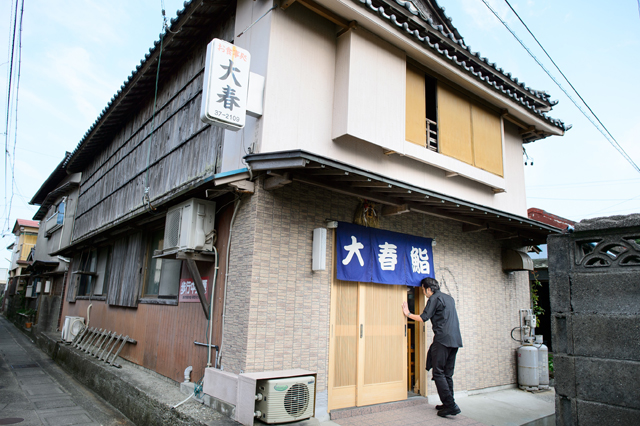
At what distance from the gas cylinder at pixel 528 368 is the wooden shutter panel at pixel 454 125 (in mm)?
5001

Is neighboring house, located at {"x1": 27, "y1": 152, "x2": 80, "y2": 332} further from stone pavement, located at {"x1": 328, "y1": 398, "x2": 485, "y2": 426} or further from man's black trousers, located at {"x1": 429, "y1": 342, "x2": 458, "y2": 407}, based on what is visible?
man's black trousers, located at {"x1": 429, "y1": 342, "x2": 458, "y2": 407}

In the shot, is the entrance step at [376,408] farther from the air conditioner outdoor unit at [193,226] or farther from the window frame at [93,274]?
the window frame at [93,274]

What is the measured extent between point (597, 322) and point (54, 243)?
76.6 ft

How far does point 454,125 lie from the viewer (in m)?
9.23

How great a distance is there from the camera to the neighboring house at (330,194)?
654cm

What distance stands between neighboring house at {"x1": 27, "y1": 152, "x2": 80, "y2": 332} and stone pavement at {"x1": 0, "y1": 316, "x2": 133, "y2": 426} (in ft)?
17.3

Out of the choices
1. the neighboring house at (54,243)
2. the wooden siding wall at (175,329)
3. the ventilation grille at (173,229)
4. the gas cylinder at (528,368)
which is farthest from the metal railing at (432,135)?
the neighboring house at (54,243)

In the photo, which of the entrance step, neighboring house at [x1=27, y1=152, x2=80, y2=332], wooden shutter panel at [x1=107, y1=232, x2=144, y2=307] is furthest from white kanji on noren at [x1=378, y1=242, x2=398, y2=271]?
neighboring house at [x1=27, y1=152, x2=80, y2=332]

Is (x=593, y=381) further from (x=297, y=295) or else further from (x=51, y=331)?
(x=51, y=331)

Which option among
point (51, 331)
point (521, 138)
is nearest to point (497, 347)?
point (521, 138)

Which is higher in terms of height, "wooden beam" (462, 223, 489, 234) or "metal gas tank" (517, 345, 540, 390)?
"wooden beam" (462, 223, 489, 234)

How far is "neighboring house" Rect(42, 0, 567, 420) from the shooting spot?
6.54 m

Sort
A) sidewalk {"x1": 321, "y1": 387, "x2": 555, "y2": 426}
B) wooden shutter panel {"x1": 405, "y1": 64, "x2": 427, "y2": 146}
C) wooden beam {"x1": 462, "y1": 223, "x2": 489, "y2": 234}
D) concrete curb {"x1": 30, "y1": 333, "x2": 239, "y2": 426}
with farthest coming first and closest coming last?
wooden beam {"x1": 462, "y1": 223, "x2": 489, "y2": 234}, wooden shutter panel {"x1": 405, "y1": 64, "x2": 427, "y2": 146}, sidewalk {"x1": 321, "y1": 387, "x2": 555, "y2": 426}, concrete curb {"x1": 30, "y1": 333, "x2": 239, "y2": 426}

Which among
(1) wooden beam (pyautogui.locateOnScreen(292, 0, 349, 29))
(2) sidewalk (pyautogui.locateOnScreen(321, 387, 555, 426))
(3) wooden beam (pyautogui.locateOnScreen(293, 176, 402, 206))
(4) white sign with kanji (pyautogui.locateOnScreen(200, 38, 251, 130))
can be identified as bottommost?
(2) sidewalk (pyautogui.locateOnScreen(321, 387, 555, 426))
